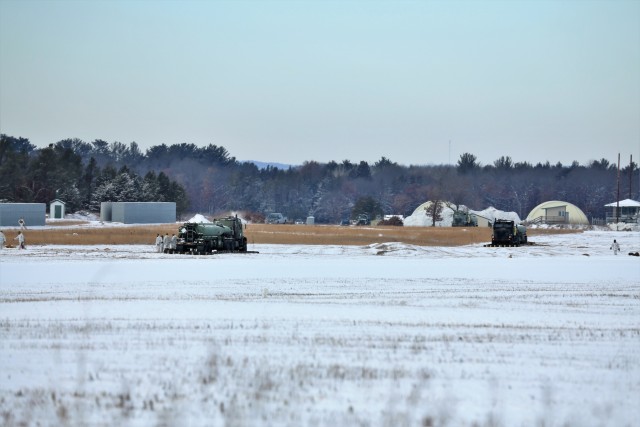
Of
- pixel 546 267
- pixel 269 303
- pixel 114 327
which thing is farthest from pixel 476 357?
pixel 546 267

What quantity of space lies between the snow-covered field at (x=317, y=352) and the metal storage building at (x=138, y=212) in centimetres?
7038

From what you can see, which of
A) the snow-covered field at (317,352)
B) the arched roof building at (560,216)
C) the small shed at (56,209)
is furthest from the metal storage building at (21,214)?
the arched roof building at (560,216)

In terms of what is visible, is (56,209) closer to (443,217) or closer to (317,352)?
(443,217)

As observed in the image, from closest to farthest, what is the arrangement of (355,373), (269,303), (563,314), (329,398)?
(329,398) → (355,373) → (563,314) → (269,303)

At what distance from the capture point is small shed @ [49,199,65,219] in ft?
348

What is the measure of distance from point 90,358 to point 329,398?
4.88 meters

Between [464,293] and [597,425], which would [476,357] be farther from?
[464,293]

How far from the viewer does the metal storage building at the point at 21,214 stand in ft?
286

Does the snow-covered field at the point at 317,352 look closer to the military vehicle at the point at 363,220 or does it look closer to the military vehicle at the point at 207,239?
the military vehicle at the point at 207,239

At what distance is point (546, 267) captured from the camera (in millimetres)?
41188

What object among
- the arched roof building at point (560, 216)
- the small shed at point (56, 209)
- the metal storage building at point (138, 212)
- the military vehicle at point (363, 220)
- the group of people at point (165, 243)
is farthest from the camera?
the military vehicle at point (363, 220)

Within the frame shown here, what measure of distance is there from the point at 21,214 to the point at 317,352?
79918 millimetres

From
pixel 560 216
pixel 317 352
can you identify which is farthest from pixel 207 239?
pixel 560 216

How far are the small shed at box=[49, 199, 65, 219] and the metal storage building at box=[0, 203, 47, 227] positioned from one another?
16456 mm
